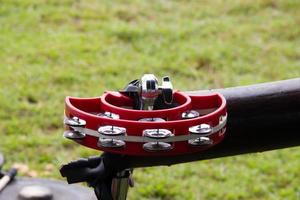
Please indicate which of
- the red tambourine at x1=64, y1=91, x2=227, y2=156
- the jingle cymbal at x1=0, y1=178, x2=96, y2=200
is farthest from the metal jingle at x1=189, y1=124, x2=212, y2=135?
the jingle cymbal at x1=0, y1=178, x2=96, y2=200

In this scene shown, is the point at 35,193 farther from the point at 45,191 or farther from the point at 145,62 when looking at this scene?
the point at 145,62

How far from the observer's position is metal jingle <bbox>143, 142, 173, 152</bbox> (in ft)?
3.14

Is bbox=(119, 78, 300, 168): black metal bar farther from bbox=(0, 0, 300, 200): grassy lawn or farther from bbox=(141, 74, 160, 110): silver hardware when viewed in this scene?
bbox=(0, 0, 300, 200): grassy lawn

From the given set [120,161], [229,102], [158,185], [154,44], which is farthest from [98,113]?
[154,44]

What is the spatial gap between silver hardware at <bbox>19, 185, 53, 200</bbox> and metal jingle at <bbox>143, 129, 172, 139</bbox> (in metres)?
0.81

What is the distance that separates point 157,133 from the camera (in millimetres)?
944

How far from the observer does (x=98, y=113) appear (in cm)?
104

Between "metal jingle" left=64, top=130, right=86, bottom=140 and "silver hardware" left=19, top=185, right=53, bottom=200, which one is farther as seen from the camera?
"silver hardware" left=19, top=185, right=53, bottom=200

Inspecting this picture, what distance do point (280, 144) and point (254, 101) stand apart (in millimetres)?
111

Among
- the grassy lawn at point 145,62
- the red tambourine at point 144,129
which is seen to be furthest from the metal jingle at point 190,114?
the grassy lawn at point 145,62

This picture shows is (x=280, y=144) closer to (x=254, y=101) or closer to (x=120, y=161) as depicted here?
(x=254, y=101)

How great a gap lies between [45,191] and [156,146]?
2.72 feet

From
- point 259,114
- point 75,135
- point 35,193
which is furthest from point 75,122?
point 35,193

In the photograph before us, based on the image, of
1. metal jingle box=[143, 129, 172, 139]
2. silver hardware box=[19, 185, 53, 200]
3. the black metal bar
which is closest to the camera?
metal jingle box=[143, 129, 172, 139]
